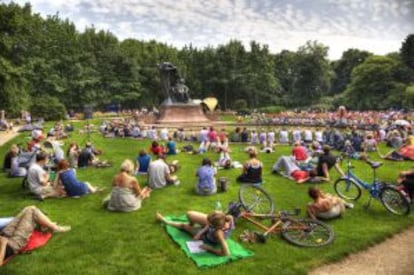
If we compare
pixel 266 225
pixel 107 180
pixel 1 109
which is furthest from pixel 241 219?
pixel 1 109

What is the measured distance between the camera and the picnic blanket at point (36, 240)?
750 cm

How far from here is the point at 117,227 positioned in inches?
345

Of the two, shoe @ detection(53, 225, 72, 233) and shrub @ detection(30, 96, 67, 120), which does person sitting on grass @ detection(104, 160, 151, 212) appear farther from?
shrub @ detection(30, 96, 67, 120)

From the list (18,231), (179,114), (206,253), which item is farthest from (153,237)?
(179,114)

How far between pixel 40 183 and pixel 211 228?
6136 millimetres

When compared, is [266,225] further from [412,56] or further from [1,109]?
[412,56]

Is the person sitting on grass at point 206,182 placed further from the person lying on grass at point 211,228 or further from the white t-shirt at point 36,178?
the white t-shirt at point 36,178

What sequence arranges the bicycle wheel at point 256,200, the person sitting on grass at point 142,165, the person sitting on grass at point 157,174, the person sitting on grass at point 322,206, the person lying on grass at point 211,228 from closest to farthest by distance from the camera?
1. the person lying on grass at point 211,228
2. the person sitting on grass at point 322,206
3. the bicycle wheel at point 256,200
4. the person sitting on grass at point 157,174
5. the person sitting on grass at point 142,165

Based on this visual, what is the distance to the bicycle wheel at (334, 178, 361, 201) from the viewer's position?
11005 mm

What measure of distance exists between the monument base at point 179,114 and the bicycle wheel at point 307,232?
3291 cm

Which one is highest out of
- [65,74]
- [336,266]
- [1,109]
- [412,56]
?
[412,56]

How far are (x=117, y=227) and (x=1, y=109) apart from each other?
32971mm

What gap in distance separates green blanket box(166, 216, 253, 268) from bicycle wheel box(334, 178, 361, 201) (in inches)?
185

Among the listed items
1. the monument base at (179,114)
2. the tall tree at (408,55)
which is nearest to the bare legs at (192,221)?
the monument base at (179,114)
